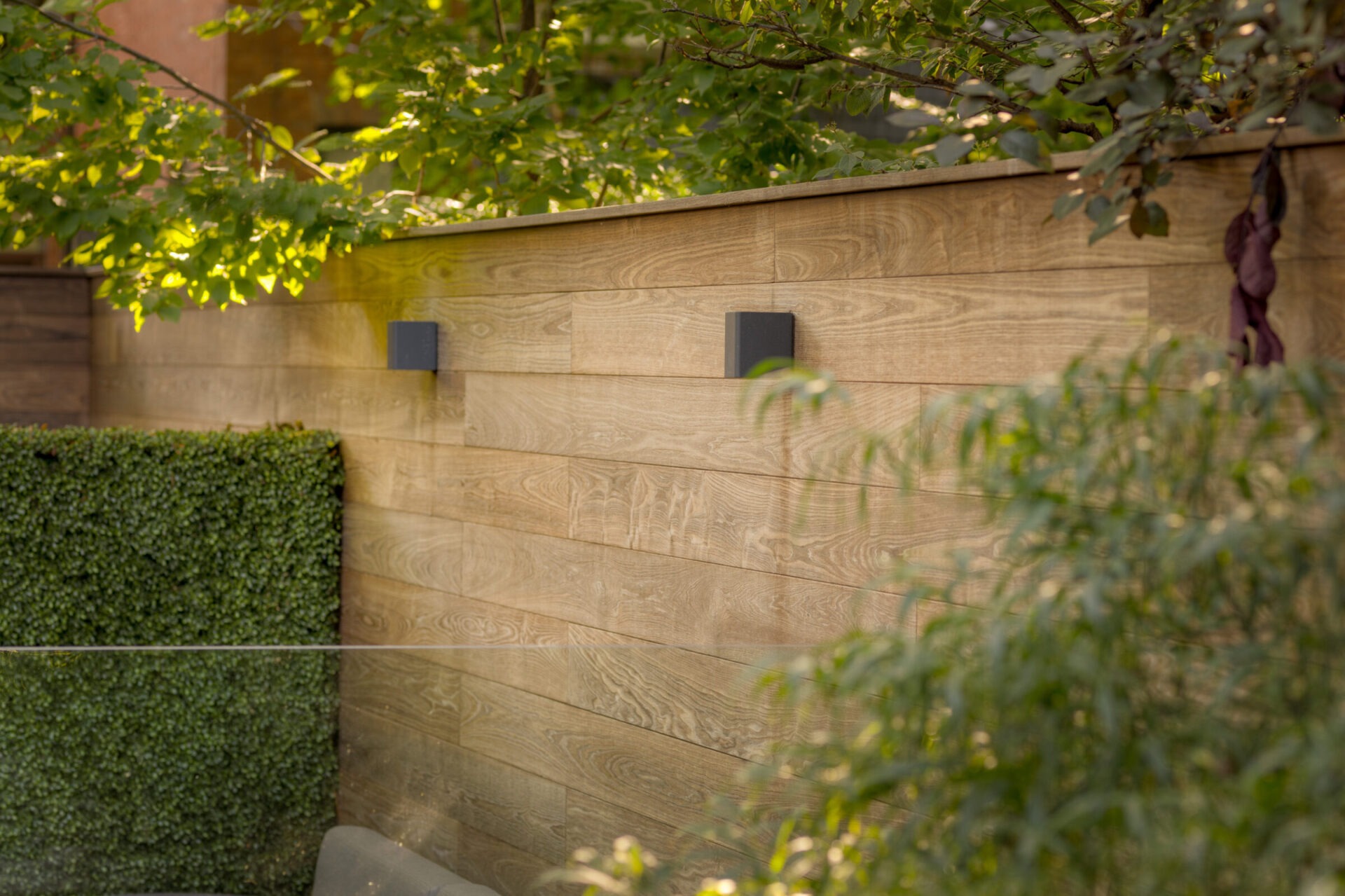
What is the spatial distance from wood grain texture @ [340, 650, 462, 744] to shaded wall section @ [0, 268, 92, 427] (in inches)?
153

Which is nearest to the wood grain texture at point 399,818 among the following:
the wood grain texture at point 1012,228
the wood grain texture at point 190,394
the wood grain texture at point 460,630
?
the wood grain texture at point 460,630

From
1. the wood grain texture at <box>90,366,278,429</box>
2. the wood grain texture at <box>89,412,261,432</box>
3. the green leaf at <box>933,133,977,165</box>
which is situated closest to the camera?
the green leaf at <box>933,133,977,165</box>

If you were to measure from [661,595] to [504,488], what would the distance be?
0.69m

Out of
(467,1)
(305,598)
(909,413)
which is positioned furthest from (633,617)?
(467,1)

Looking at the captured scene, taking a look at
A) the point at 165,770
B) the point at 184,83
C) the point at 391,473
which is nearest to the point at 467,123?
the point at 184,83

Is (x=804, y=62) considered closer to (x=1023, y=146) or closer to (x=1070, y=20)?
(x=1070, y=20)

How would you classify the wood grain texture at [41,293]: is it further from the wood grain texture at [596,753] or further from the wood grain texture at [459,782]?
the wood grain texture at [596,753]

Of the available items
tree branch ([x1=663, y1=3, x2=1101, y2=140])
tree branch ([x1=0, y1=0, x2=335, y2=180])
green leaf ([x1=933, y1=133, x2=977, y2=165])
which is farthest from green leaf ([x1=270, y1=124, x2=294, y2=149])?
green leaf ([x1=933, y1=133, x2=977, y2=165])

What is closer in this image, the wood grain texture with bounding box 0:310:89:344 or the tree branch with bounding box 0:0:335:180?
the tree branch with bounding box 0:0:335:180

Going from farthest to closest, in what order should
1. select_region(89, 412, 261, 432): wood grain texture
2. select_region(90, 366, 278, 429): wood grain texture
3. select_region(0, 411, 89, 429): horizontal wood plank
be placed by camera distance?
select_region(0, 411, 89, 429): horizontal wood plank
select_region(89, 412, 261, 432): wood grain texture
select_region(90, 366, 278, 429): wood grain texture

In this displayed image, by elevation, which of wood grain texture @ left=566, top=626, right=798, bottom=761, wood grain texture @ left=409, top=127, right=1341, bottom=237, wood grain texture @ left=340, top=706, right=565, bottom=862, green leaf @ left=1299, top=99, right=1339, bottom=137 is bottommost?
wood grain texture @ left=340, top=706, right=565, bottom=862

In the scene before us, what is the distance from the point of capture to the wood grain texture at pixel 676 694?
8.14ft

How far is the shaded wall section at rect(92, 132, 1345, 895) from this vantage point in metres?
2.24

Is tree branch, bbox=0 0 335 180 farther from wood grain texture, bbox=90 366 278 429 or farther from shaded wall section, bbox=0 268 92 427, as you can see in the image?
shaded wall section, bbox=0 268 92 427
